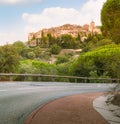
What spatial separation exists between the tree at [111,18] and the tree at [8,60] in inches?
1466

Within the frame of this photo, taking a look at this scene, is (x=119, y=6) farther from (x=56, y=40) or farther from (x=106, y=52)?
(x=56, y=40)

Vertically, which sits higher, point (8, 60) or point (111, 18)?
point (111, 18)

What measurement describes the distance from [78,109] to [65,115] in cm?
215

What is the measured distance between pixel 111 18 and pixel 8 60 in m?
39.3

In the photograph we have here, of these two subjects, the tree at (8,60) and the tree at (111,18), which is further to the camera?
the tree at (8,60)

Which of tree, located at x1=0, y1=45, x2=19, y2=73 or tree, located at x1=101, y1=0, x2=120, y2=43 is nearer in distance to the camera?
tree, located at x1=101, y1=0, x2=120, y2=43

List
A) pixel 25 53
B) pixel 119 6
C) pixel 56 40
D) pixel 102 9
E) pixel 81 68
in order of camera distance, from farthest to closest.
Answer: pixel 56 40, pixel 25 53, pixel 81 68, pixel 102 9, pixel 119 6

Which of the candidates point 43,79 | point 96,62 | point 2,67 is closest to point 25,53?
point 96,62

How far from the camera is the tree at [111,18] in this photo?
19156mm

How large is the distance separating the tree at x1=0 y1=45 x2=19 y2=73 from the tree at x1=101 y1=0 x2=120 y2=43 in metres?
37.2

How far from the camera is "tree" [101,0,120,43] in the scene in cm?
1916

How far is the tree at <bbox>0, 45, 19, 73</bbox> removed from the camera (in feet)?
188

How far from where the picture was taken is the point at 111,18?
19.7 meters

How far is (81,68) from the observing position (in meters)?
66.4
